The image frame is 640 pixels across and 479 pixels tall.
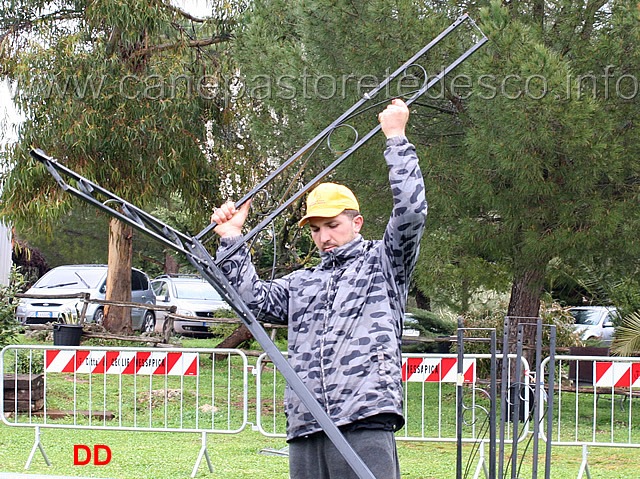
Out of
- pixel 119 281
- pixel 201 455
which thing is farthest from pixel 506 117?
pixel 119 281

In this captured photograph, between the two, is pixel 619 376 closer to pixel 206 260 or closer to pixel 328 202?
pixel 328 202

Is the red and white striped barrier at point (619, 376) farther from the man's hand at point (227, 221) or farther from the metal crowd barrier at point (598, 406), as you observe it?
the man's hand at point (227, 221)

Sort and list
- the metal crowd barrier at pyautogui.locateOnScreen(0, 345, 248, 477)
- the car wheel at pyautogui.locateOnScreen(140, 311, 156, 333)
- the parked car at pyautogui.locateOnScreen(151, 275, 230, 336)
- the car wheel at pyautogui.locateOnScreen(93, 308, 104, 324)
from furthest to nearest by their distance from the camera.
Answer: the parked car at pyautogui.locateOnScreen(151, 275, 230, 336)
the car wheel at pyautogui.locateOnScreen(140, 311, 156, 333)
the car wheel at pyautogui.locateOnScreen(93, 308, 104, 324)
the metal crowd barrier at pyautogui.locateOnScreen(0, 345, 248, 477)

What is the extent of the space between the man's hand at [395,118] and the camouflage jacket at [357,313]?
28mm

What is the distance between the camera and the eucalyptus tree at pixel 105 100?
12.2m

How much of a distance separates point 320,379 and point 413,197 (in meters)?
0.70

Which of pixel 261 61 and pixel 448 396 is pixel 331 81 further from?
pixel 448 396

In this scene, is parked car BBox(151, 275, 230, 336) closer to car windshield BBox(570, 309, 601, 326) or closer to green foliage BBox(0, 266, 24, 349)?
green foliage BBox(0, 266, 24, 349)

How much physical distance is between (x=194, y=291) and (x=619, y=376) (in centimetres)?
1492

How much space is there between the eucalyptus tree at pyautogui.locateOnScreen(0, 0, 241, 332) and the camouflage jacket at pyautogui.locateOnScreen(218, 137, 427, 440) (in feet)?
31.8

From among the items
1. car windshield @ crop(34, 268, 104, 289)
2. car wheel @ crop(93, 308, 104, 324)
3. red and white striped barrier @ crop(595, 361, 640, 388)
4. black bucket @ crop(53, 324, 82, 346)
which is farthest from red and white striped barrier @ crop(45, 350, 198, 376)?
car windshield @ crop(34, 268, 104, 289)

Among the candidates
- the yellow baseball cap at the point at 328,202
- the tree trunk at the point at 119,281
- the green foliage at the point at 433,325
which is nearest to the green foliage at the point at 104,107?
the tree trunk at the point at 119,281

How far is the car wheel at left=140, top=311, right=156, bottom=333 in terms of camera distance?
18969mm

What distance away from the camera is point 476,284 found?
11984mm
